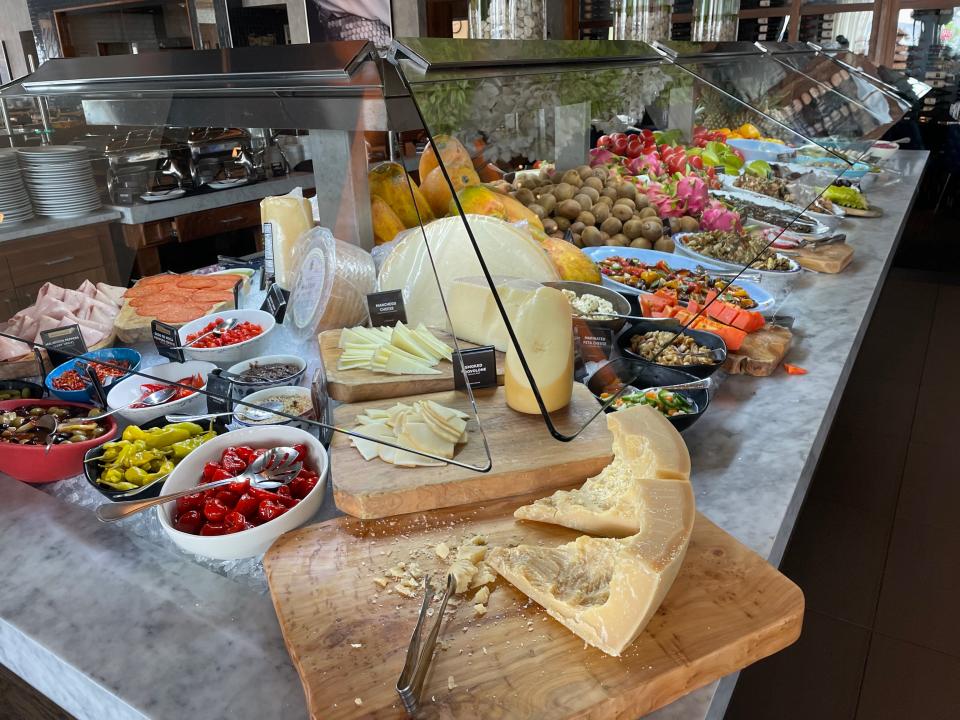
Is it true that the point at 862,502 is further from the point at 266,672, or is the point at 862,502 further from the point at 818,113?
the point at 266,672

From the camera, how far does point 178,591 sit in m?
1.00

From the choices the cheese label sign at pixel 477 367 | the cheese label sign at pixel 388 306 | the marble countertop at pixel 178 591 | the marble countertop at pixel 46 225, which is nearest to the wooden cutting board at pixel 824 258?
the marble countertop at pixel 178 591

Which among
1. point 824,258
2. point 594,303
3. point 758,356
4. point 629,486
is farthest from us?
point 824,258

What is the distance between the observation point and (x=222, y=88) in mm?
1113

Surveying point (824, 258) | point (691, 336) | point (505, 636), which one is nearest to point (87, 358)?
point (505, 636)

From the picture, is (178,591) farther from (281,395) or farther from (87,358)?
(87,358)

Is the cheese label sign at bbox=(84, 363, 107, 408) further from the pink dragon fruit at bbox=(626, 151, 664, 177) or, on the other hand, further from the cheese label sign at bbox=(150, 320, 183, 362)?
the pink dragon fruit at bbox=(626, 151, 664, 177)

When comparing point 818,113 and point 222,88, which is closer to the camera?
point 222,88

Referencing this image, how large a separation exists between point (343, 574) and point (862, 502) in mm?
2100

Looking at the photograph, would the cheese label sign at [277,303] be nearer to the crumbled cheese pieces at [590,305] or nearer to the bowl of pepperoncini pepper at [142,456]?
the bowl of pepperoncini pepper at [142,456]

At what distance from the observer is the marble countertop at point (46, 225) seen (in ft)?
3.47

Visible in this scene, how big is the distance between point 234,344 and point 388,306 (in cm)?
26

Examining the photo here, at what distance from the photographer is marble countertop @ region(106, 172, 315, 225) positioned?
1.13 m

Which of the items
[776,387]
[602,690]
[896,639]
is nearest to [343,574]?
[602,690]
